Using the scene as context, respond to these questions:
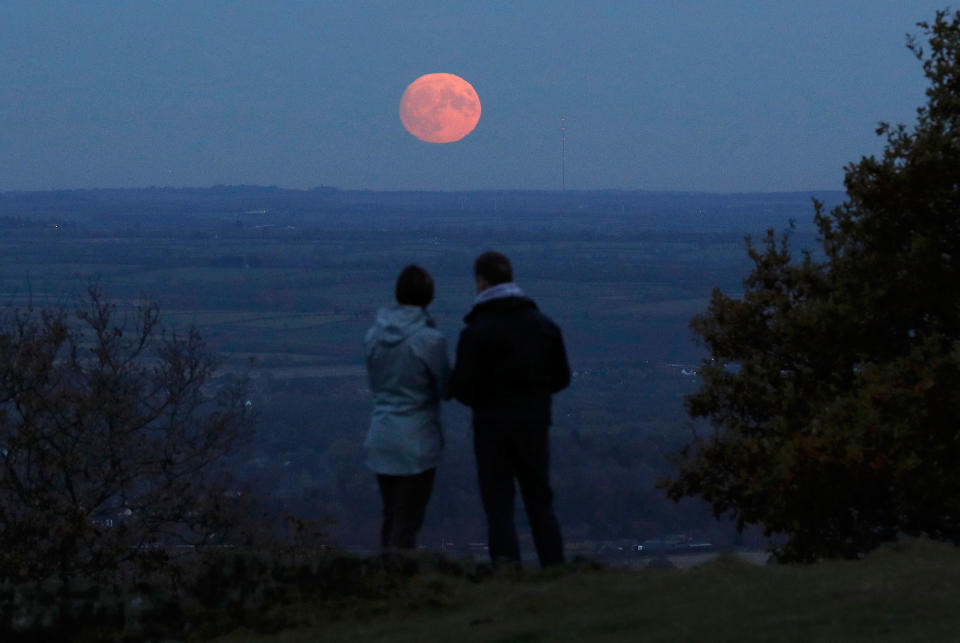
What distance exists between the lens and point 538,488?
22.1 ft

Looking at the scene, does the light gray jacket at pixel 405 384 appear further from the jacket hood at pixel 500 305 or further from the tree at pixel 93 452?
the tree at pixel 93 452

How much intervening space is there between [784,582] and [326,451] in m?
42.7

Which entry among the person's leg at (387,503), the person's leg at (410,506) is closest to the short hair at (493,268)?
the person's leg at (410,506)

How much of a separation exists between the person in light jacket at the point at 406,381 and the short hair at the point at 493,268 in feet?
1.15

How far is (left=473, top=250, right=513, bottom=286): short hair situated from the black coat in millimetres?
127

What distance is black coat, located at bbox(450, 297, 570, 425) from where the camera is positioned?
635 centimetres

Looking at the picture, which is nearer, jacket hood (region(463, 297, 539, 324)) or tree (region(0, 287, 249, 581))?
jacket hood (region(463, 297, 539, 324))

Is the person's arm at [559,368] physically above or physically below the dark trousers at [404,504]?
above

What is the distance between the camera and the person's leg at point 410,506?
675 cm

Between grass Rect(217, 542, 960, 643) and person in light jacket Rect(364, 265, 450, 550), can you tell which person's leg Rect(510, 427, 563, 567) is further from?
person in light jacket Rect(364, 265, 450, 550)

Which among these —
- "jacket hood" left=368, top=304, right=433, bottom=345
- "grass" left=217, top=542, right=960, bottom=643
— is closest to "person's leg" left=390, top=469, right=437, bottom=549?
"grass" left=217, top=542, right=960, bottom=643

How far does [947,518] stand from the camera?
12.5 meters

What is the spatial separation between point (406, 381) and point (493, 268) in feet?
2.78

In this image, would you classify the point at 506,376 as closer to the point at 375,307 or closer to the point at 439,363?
the point at 439,363
